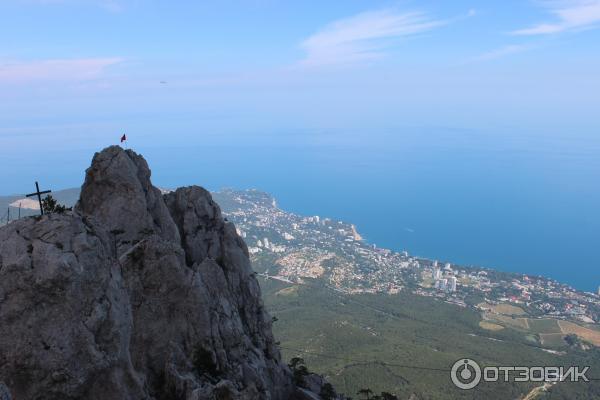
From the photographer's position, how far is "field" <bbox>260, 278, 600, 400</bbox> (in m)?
62.9

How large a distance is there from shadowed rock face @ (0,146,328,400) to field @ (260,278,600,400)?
133 ft

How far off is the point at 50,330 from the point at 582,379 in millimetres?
88007

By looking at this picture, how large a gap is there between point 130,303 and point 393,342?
74.7 metres

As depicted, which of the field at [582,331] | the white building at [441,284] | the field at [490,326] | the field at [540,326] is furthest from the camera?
the white building at [441,284]

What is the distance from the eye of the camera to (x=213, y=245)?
27047 millimetres

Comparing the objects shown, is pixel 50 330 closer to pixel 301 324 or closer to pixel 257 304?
pixel 257 304

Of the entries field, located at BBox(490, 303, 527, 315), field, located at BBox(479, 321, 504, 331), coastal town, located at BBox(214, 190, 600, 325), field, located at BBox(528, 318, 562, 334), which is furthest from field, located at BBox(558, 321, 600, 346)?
field, located at BBox(479, 321, 504, 331)

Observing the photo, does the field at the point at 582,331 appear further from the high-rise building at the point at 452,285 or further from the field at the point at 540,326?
the high-rise building at the point at 452,285

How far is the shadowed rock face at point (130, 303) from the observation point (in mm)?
10945

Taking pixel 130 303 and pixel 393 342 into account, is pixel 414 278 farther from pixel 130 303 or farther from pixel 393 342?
pixel 130 303

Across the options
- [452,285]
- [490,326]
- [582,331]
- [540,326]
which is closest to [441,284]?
[452,285]

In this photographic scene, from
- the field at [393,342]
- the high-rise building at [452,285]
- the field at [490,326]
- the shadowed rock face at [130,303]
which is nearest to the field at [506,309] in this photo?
the field at [393,342]

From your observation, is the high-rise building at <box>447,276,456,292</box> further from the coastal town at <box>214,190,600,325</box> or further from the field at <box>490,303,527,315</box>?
the field at <box>490,303,527,315</box>

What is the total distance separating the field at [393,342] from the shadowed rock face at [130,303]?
40.5 m
